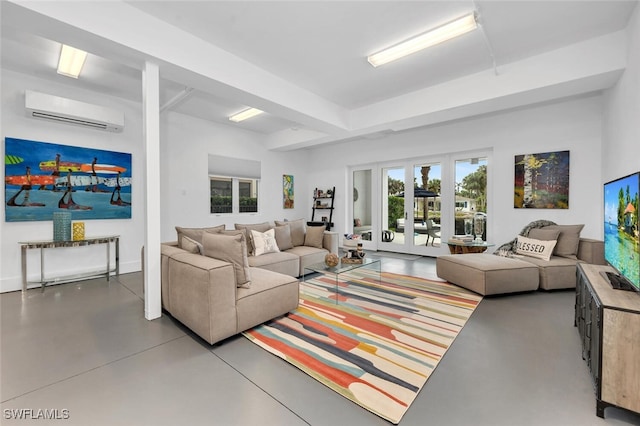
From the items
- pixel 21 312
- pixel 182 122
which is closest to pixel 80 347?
pixel 21 312

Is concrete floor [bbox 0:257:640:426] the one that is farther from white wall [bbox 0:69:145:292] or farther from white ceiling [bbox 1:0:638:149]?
white ceiling [bbox 1:0:638:149]

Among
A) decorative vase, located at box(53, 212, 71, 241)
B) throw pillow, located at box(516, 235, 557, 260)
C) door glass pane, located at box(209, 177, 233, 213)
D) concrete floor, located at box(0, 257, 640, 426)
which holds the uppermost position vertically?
door glass pane, located at box(209, 177, 233, 213)

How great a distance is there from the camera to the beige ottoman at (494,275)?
349cm

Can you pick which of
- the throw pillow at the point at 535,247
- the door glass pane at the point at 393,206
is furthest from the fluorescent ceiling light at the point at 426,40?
the door glass pane at the point at 393,206

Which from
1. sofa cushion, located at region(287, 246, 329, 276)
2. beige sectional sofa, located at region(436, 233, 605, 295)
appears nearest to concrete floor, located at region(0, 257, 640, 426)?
beige sectional sofa, located at region(436, 233, 605, 295)

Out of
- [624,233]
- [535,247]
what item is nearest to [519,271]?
[535,247]

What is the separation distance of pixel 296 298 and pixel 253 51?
3.02 meters

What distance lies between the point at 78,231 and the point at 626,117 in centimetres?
730

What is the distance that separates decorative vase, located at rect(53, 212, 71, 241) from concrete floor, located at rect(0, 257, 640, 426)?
151cm

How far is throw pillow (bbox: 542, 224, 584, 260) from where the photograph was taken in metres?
3.94

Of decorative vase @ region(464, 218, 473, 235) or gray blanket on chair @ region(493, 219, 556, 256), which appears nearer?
gray blanket on chair @ region(493, 219, 556, 256)

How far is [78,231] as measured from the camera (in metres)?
4.28

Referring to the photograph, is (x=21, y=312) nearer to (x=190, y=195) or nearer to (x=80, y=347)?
(x=80, y=347)

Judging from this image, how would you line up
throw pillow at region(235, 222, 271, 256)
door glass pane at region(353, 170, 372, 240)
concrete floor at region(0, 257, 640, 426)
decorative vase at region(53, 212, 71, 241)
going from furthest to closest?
1. door glass pane at region(353, 170, 372, 240)
2. throw pillow at region(235, 222, 271, 256)
3. decorative vase at region(53, 212, 71, 241)
4. concrete floor at region(0, 257, 640, 426)
